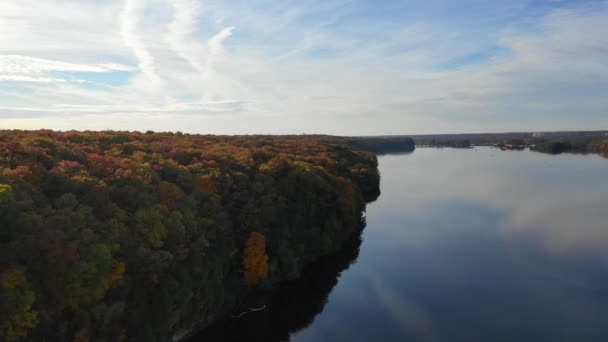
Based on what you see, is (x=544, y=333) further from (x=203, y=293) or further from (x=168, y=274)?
(x=168, y=274)

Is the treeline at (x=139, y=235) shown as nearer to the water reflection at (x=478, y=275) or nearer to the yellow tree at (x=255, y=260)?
the yellow tree at (x=255, y=260)

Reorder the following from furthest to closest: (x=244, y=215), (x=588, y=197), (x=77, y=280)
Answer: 1. (x=588, y=197)
2. (x=244, y=215)
3. (x=77, y=280)

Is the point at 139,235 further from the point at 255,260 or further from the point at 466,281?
the point at 466,281

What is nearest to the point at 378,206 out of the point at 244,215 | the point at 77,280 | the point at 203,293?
the point at 244,215

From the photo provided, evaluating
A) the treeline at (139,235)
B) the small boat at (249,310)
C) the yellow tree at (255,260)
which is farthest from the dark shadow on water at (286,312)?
the yellow tree at (255,260)

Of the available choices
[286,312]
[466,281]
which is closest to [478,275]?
[466,281]

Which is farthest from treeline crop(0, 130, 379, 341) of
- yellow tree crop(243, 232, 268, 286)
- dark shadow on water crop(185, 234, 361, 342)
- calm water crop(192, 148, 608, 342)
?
calm water crop(192, 148, 608, 342)

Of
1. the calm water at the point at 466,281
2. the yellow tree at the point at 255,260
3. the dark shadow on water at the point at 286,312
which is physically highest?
the yellow tree at the point at 255,260
